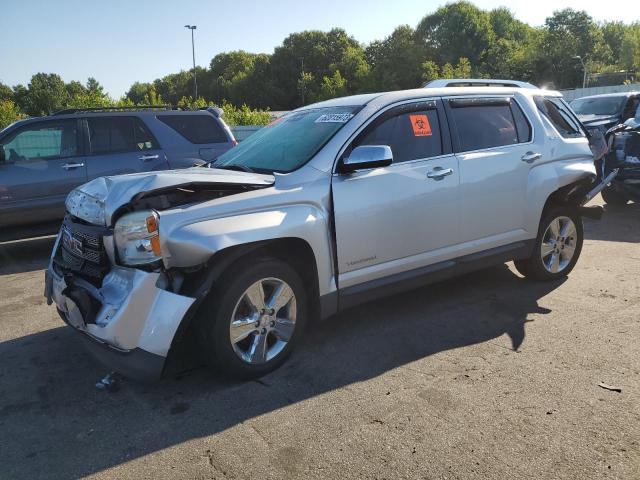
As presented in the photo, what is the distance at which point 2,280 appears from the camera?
6.25 m

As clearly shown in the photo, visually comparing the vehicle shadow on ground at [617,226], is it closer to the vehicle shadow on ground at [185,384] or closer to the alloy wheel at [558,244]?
the alloy wheel at [558,244]

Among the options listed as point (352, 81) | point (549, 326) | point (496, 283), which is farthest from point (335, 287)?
point (352, 81)

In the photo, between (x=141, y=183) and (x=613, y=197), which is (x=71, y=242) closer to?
(x=141, y=183)

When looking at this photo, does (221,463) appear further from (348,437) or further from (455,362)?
(455,362)

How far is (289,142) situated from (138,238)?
1.57 metres

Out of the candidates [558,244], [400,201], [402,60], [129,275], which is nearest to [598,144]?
[558,244]

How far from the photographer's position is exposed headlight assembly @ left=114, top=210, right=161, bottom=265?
3.11 metres

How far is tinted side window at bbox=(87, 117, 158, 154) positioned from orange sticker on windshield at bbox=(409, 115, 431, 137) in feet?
15.7

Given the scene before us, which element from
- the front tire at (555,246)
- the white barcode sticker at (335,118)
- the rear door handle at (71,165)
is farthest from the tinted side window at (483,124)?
the rear door handle at (71,165)

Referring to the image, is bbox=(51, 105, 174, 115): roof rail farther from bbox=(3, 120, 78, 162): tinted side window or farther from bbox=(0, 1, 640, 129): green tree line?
bbox=(0, 1, 640, 129): green tree line

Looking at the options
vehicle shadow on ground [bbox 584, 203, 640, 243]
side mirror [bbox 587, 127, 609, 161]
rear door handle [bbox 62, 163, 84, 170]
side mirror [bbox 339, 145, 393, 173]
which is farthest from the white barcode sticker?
vehicle shadow on ground [bbox 584, 203, 640, 243]

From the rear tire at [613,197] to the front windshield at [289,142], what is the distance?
7.36 metres

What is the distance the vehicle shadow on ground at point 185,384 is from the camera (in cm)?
286

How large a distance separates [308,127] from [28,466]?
2921mm
